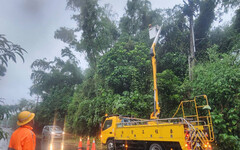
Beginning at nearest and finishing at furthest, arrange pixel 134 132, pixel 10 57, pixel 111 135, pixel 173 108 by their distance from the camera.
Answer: pixel 10 57
pixel 134 132
pixel 111 135
pixel 173 108

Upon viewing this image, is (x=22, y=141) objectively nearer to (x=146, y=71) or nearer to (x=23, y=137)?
(x=23, y=137)

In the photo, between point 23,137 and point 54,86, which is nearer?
point 23,137

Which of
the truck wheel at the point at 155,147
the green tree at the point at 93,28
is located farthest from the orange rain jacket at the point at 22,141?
the green tree at the point at 93,28

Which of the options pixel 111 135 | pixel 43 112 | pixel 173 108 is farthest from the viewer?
pixel 43 112

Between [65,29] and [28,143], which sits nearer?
[28,143]

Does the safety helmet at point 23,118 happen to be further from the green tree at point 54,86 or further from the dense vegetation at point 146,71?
the green tree at point 54,86

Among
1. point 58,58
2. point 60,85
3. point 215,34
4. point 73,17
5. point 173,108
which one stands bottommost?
point 173,108

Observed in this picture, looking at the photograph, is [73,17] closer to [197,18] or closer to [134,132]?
[197,18]

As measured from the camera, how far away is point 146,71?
17.1m

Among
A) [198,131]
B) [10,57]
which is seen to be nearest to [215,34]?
[198,131]

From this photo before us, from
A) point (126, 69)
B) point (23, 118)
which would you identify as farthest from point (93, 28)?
point (23, 118)

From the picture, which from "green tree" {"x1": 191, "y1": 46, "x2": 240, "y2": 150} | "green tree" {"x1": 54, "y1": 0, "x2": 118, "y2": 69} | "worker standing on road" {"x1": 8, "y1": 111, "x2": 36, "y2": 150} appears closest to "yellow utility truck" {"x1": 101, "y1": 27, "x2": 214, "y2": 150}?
"green tree" {"x1": 191, "y1": 46, "x2": 240, "y2": 150}

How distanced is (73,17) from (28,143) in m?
26.1

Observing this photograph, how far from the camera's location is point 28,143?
8.27ft
